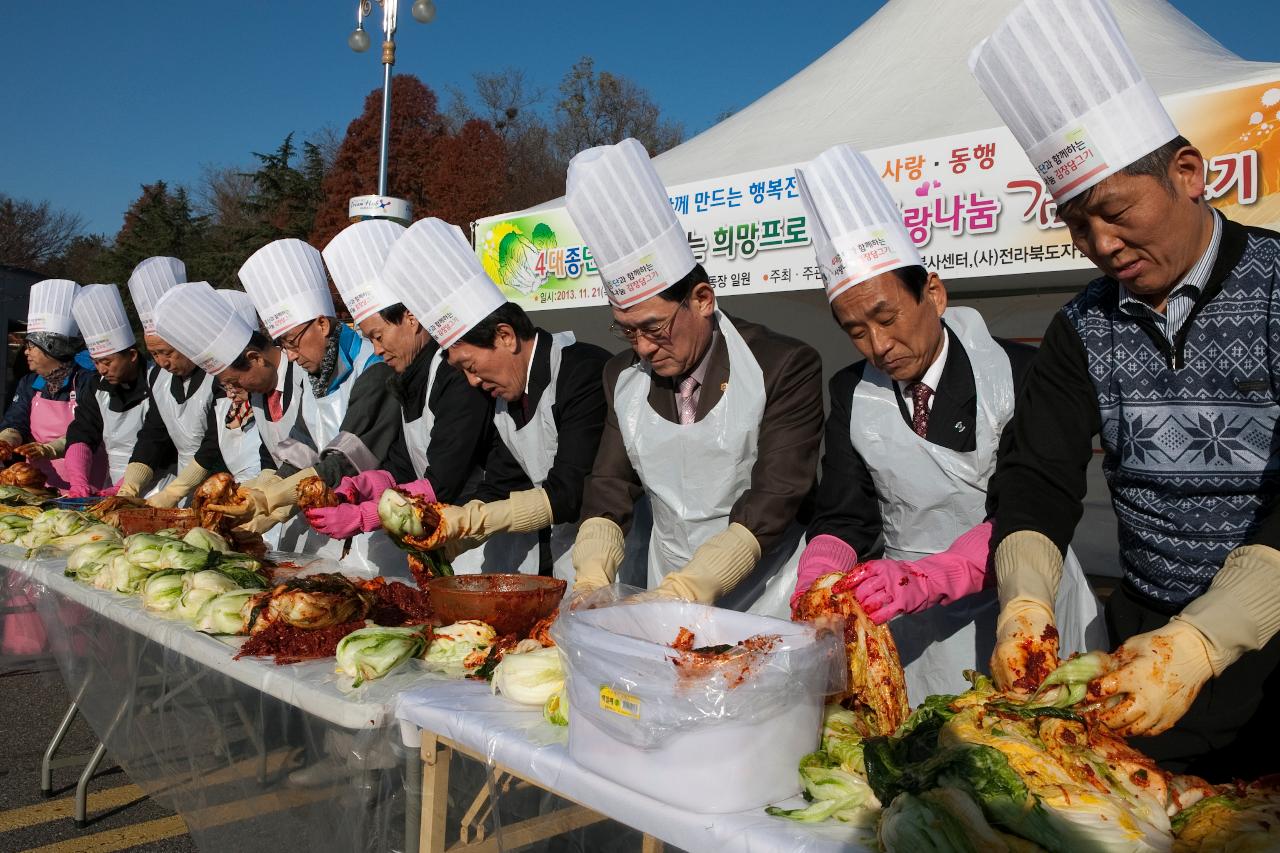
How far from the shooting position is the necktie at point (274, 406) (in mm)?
4262

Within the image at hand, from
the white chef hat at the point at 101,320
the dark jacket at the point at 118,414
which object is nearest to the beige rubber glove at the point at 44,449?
the dark jacket at the point at 118,414

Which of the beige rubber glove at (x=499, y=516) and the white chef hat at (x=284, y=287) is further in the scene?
the white chef hat at (x=284, y=287)

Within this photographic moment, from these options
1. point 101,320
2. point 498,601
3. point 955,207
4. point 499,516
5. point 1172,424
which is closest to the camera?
point 1172,424

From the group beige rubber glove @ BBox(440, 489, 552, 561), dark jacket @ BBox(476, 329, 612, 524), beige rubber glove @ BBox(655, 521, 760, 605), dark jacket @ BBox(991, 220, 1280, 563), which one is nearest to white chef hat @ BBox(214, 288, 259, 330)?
dark jacket @ BBox(476, 329, 612, 524)

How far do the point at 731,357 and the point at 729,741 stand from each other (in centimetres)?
138

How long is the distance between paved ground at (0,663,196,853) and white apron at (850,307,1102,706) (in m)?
2.68

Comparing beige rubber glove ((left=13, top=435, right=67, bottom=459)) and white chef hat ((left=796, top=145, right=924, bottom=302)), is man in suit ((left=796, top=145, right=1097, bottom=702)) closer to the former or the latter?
white chef hat ((left=796, top=145, right=924, bottom=302))

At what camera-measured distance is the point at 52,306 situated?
20.4 ft

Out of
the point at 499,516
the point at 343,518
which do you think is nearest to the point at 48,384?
the point at 343,518

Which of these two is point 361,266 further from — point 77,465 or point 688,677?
point 77,465

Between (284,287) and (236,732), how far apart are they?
1984 millimetres

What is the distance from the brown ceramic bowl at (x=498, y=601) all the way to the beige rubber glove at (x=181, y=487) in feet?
8.92

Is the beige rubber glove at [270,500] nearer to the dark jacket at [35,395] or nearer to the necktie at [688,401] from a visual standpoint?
the necktie at [688,401]

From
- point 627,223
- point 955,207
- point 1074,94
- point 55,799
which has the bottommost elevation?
point 55,799
